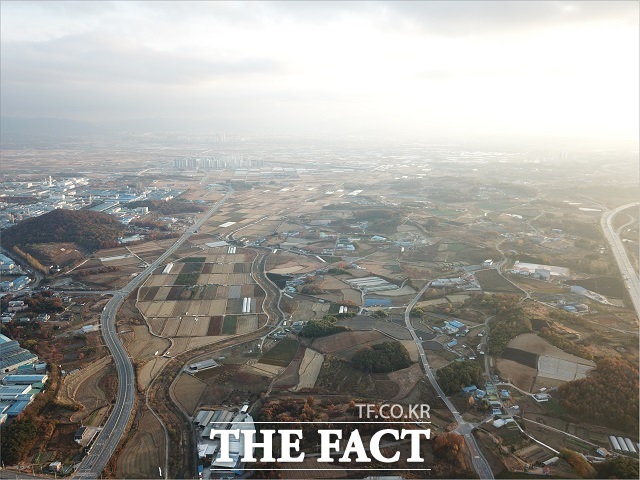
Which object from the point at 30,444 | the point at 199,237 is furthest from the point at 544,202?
the point at 30,444

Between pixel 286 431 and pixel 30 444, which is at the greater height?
pixel 286 431

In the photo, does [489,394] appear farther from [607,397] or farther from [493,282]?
[493,282]

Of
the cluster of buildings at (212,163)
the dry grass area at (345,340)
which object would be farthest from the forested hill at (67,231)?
the cluster of buildings at (212,163)

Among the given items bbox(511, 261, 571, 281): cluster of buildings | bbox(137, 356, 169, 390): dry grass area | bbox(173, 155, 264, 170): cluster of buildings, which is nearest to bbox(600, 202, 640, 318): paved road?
bbox(511, 261, 571, 281): cluster of buildings

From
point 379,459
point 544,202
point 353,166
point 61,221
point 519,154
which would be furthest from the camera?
point 519,154

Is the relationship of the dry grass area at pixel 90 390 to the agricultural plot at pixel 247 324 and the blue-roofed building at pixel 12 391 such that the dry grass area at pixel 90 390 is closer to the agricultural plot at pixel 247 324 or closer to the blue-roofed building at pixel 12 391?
the blue-roofed building at pixel 12 391

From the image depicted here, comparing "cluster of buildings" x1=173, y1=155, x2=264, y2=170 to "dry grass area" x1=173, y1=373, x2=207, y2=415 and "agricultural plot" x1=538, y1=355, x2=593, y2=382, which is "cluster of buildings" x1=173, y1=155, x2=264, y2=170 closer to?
"dry grass area" x1=173, y1=373, x2=207, y2=415

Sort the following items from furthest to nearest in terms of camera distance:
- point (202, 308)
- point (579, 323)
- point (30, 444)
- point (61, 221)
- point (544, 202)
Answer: point (544, 202), point (61, 221), point (202, 308), point (579, 323), point (30, 444)

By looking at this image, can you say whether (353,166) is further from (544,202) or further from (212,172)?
(544,202)
